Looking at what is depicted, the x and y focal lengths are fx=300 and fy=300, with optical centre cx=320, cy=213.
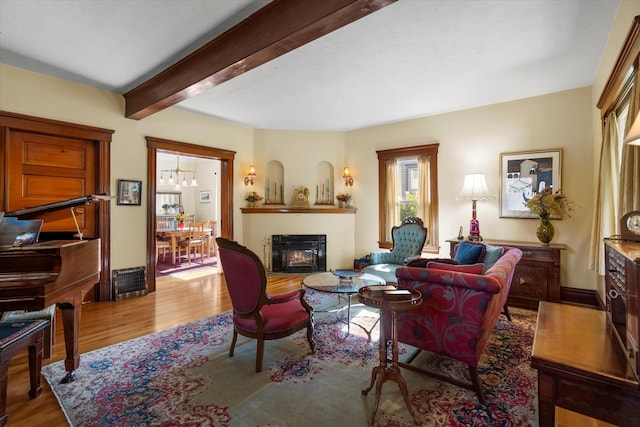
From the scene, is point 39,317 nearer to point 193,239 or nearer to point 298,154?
point 298,154

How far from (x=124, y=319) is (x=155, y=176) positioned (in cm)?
223

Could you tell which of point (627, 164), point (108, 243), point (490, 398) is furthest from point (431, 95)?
point (108, 243)

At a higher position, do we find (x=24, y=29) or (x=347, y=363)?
(x=24, y=29)

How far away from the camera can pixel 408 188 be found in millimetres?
5801

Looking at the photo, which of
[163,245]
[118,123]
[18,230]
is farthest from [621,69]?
[163,245]

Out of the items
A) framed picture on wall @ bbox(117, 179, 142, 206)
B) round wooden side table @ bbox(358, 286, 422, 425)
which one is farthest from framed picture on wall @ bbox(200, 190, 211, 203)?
round wooden side table @ bbox(358, 286, 422, 425)

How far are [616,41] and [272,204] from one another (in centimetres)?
538

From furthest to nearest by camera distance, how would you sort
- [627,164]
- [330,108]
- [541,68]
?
[330,108]
[541,68]
[627,164]

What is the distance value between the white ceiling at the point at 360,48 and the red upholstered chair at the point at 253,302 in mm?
2074

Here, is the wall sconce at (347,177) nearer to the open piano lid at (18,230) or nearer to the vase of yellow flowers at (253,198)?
the vase of yellow flowers at (253,198)

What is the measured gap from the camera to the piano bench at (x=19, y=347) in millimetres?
1708

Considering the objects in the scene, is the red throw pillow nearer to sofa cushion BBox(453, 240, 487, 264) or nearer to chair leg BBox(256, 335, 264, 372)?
sofa cushion BBox(453, 240, 487, 264)

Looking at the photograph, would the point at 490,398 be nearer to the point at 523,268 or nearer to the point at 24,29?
the point at 523,268

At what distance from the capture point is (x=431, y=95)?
4.39 meters
